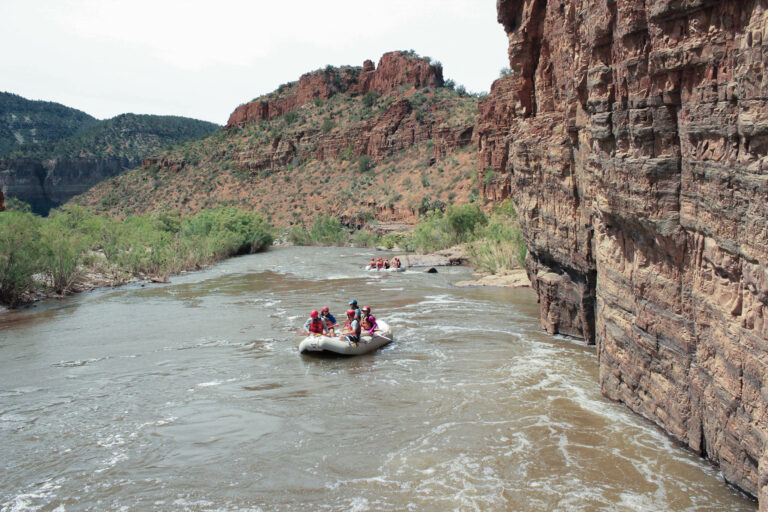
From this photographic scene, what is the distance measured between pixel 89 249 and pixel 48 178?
271ft

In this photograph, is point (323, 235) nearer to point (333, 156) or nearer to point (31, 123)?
A: point (333, 156)

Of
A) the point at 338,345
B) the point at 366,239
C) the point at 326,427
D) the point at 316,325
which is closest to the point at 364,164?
the point at 366,239

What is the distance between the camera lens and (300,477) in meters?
7.86

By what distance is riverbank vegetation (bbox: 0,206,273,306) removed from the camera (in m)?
21.3

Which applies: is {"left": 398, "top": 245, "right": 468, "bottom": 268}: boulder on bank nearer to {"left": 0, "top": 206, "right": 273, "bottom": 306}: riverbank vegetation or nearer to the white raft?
{"left": 0, "top": 206, "right": 273, "bottom": 306}: riverbank vegetation

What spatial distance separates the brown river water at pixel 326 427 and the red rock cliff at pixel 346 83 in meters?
72.2

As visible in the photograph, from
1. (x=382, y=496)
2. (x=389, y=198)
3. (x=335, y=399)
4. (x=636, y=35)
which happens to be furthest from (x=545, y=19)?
(x=389, y=198)

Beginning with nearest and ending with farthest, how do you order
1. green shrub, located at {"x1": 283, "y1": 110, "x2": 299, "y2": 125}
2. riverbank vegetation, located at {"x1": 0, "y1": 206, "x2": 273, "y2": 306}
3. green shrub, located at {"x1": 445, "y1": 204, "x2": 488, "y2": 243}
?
riverbank vegetation, located at {"x1": 0, "y1": 206, "x2": 273, "y2": 306} < green shrub, located at {"x1": 445, "y1": 204, "x2": 488, "y2": 243} < green shrub, located at {"x1": 283, "y1": 110, "x2": 299, "y2": 125}

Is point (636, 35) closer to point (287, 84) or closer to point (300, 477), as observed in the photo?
point (300, 477)

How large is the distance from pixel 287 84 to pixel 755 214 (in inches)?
4152

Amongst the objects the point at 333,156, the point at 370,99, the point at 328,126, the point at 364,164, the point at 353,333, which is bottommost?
the point at 353,333

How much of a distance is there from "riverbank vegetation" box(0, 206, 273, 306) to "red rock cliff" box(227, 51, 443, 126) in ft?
152

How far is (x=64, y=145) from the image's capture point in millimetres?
104875

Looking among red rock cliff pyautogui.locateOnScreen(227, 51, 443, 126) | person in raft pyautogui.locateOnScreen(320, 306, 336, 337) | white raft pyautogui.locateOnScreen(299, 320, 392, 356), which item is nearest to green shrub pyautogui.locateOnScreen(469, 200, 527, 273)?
person in raft pyautogui.locateOnScreen(320, 306, 336, 337)
